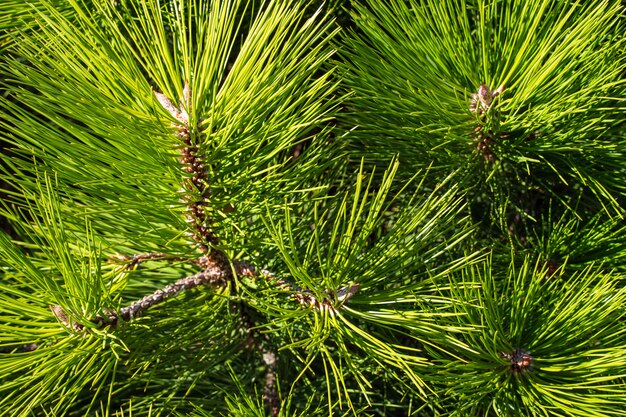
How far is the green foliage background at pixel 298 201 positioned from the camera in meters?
0.55

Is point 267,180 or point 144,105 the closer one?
point 144,105

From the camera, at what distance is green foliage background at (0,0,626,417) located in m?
0.55

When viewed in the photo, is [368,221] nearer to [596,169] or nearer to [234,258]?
[234,258]

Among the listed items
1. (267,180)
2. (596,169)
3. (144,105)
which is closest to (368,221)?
(267,180)

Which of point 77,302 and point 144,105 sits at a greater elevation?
point 144,105

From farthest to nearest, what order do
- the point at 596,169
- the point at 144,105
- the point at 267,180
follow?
the point at 596,169 → the point at 267,180 → the point at 144,105

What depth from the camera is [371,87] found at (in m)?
0.72

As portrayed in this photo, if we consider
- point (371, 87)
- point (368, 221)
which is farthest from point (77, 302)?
point (371, 87)

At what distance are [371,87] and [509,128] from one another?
0.47 feet

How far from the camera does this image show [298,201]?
0.65 metres

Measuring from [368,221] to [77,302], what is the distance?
0.83 feet

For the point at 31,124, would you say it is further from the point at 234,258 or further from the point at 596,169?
the point at 596,169

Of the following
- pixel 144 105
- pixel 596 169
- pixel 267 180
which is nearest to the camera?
pixel 144 105

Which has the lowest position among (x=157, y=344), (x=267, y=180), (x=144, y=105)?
(x=157, y=344)
